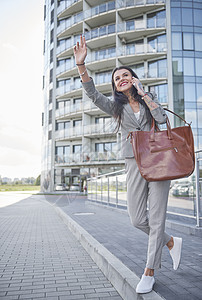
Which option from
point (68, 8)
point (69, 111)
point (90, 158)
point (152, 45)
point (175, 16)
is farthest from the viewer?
point (68, 8)

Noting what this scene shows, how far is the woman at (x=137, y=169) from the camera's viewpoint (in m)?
2.72

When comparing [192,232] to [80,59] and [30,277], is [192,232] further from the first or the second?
[80,59]

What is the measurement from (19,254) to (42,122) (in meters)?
41.5

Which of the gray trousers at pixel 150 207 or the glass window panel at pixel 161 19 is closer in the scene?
the gray trousers at pixel 150 207

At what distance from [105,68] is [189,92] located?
11270mm

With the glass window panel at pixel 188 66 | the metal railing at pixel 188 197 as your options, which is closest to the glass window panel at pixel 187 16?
the glass window panel at pixel 188 66

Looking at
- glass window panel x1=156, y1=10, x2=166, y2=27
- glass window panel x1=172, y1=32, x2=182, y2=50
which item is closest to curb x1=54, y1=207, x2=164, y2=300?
glass window panel x1=172, y1=32, x2=182, y2=50

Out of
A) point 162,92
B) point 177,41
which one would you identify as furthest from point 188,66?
point 162,92

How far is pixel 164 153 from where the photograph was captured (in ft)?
9.02

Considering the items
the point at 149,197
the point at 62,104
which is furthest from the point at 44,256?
the point at 62,104

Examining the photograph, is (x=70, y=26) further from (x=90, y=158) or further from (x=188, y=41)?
(x=90, y=158)

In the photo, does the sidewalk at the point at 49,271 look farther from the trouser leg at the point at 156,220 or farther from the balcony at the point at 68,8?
the balcony at the point at 68,8

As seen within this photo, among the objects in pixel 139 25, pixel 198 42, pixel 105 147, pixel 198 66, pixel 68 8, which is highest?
pixel 68 8

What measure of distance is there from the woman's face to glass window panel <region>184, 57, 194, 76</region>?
96.5 ft
